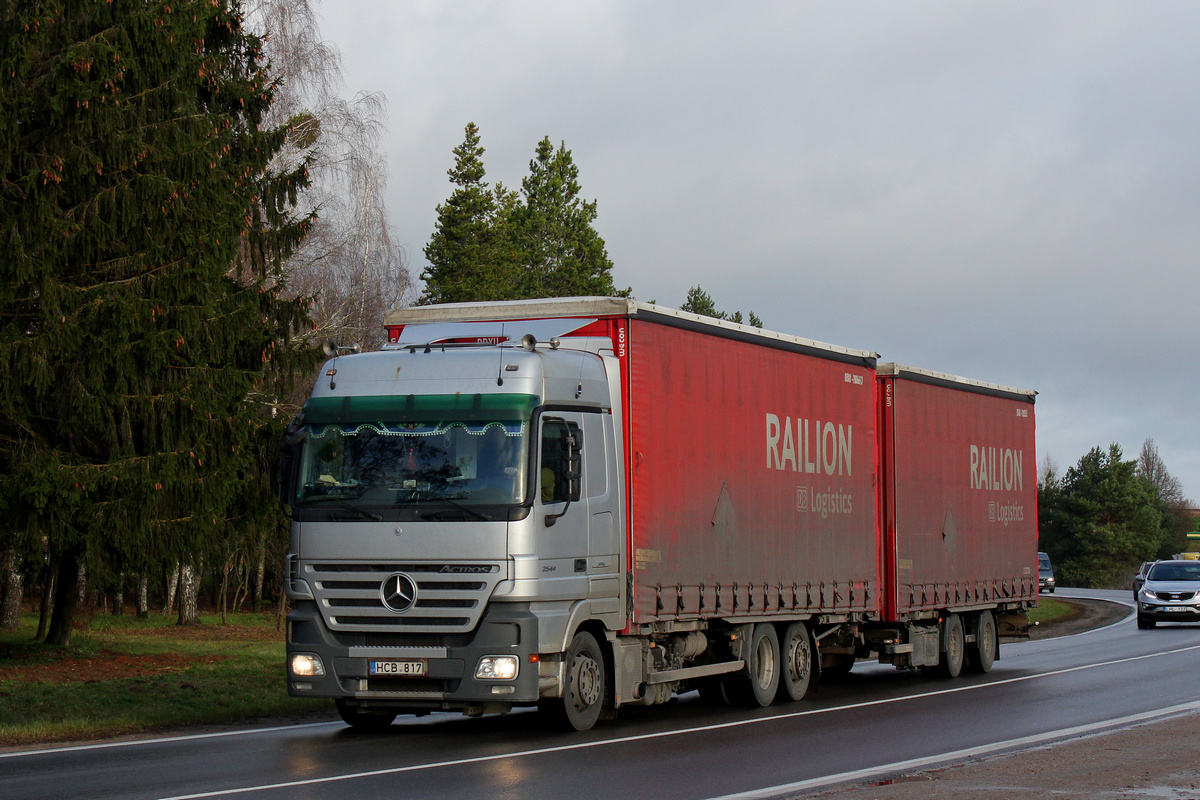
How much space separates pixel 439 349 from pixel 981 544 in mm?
11321

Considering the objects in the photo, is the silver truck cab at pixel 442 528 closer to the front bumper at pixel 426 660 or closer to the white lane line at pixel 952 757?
the front bumper at pixel 426 660

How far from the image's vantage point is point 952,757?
11.8 metres

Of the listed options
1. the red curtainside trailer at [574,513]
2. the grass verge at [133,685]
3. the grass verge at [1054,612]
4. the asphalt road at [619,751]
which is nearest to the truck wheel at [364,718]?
the red curtainside trailer at [574,513]

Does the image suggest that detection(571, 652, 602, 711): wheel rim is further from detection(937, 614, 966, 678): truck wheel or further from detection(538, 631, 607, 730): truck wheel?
detection(937, 614, 966, 678): truck wheel

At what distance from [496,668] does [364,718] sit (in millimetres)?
2336

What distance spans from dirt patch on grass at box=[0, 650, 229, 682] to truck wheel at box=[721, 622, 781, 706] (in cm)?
841

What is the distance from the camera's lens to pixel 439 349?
44.3 feet

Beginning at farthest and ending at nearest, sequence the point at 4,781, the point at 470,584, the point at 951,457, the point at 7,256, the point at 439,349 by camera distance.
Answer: the point at 951,457
the point at 7,256
the point at 439,349
the point at 470,584
the point at 4,781

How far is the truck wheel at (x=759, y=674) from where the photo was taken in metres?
16.1

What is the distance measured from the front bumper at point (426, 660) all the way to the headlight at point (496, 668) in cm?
4

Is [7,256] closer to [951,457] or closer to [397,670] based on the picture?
[397,670]

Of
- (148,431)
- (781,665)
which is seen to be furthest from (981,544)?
(148,431)

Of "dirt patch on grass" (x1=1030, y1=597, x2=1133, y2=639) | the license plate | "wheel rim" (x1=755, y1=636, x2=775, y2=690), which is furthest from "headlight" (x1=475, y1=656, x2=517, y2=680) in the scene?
"dirt patch on grass" (x1=1030, y1=597, x2=1133, y2=639)

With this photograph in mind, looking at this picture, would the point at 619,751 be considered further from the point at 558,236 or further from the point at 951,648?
the point at 558,236
